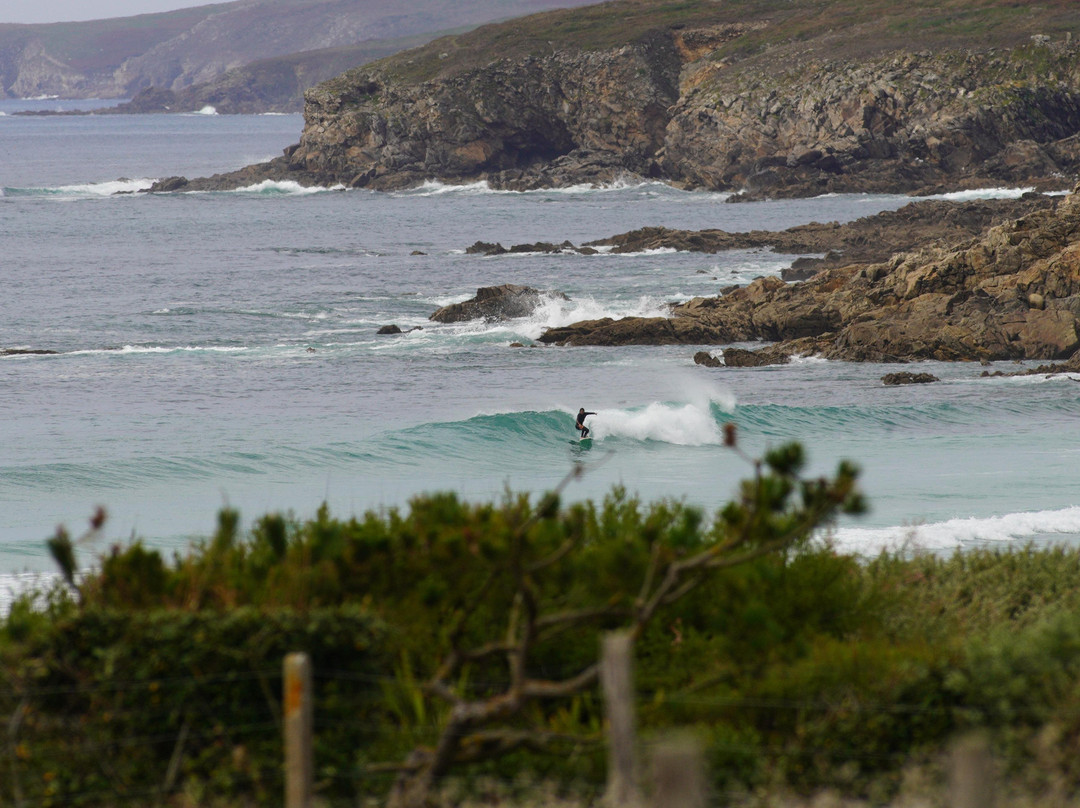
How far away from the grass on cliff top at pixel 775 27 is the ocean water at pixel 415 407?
49204 mm

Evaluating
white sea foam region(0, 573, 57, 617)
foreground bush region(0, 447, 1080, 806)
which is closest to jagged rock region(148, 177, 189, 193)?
white sea foam region(0, 573, 57, 617)

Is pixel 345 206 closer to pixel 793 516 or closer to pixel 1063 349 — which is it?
pixel 1063 349

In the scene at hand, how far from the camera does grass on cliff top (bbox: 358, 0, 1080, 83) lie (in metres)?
92.8

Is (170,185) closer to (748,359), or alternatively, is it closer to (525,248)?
(525,248)

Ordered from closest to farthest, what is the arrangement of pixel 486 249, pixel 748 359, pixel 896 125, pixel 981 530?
1. pixel 981 530
2. pixel 748 359
3. pixel 486 249
4. pixel 896 125

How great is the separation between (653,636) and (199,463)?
55.2 feet

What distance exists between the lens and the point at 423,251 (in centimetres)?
6003

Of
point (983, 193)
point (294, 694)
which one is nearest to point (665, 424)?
point (294, 694)

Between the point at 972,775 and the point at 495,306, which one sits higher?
the point at 495,306

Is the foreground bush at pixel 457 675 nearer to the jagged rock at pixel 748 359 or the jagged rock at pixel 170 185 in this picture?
the jagged rock at pixel 748 359

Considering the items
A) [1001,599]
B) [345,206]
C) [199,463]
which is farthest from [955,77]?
[1001,599]

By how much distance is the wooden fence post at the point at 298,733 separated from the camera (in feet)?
18.2

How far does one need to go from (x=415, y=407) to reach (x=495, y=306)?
12358 mm

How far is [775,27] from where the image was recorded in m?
107
